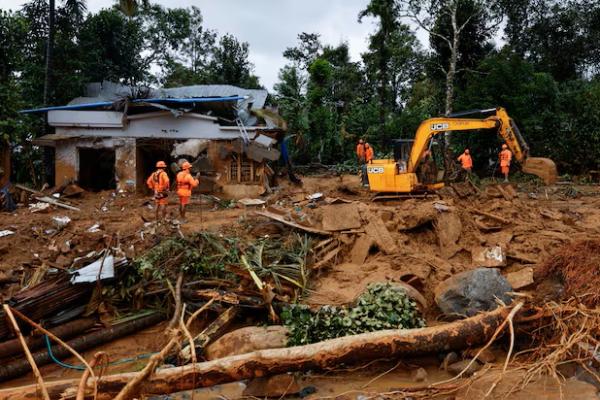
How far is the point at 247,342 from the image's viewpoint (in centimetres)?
621

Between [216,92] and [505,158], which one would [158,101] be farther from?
[505,158]

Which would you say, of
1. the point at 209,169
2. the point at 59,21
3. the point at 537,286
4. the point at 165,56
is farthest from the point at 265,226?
the point at 165,56

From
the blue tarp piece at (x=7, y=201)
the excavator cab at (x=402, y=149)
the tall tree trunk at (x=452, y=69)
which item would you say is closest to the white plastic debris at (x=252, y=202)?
the excavator cab at (x=402, y=149)

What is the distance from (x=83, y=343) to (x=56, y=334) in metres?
0.47

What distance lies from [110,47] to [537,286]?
27235 mm

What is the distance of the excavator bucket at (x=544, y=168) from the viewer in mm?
10484

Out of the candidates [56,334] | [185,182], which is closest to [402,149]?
[185,182]

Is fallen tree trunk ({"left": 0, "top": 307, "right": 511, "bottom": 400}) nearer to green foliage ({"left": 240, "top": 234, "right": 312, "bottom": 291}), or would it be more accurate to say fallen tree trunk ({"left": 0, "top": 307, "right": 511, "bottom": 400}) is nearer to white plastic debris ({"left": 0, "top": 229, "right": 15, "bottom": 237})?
green foliage ({"left": 240, "top": 234, "right": 312, "bottom": 291})

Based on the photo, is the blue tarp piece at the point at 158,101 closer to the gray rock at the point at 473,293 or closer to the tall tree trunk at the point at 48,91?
the tall tree trunk at the point at 48,91

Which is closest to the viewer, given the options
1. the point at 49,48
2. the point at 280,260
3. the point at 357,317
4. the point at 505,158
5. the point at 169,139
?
the point at 357,317

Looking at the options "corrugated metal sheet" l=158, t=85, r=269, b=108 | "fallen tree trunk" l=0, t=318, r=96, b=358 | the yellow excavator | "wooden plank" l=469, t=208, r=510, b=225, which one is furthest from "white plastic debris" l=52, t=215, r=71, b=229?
"corrugated metal sheet" l=158, t=85, r=269, b=108

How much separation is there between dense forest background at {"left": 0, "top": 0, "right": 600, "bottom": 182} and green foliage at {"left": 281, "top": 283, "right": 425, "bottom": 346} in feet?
43.0

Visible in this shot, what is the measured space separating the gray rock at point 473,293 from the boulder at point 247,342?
104 inches

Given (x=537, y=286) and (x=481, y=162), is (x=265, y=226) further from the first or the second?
(x=481, y=162)
